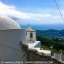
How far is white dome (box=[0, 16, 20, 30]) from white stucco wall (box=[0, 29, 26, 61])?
27 cm

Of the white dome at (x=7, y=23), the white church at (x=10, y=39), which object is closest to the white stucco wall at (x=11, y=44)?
the white church at (x=10, y=39)

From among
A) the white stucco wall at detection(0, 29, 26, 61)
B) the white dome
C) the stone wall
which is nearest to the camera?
the stone wall

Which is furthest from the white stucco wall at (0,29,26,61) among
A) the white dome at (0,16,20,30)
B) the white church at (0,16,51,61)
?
the white dome at (0,16,20,30)

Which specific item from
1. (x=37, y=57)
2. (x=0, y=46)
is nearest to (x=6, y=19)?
(x=0, y=46)

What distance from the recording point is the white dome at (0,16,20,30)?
13.1 m

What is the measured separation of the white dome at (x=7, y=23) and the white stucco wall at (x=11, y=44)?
0.90ft

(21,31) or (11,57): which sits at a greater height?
(21,31)

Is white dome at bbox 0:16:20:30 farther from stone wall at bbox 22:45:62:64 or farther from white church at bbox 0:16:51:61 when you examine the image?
stone wall at bbox 22:45:62:64

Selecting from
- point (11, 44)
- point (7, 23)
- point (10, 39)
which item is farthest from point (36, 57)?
point (7, 23)

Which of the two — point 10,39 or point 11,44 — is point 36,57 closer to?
point 11,44

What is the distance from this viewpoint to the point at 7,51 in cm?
1305

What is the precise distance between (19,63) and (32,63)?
65cm

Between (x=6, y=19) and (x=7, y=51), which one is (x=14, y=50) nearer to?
(x=7, y=51)

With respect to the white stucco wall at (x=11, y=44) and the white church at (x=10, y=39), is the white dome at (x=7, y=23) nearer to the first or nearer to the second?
the white church at (x=10, y=39)
